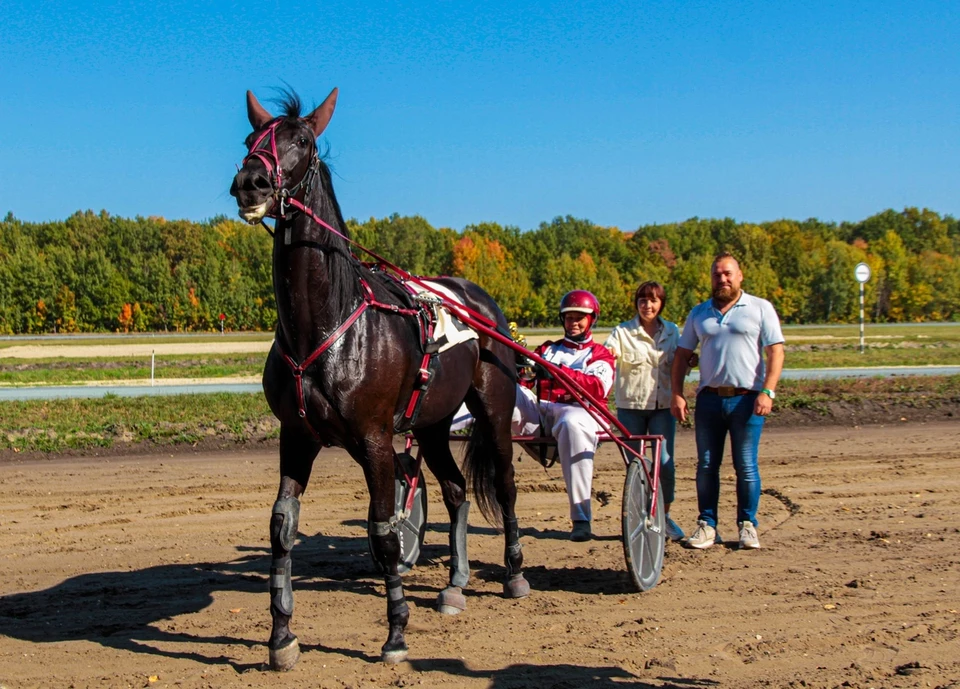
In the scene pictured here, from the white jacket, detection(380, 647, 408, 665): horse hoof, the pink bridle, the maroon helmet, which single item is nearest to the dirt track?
detection(380, 647, 408, 665): horse hoof

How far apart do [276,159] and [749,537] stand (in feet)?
13.7

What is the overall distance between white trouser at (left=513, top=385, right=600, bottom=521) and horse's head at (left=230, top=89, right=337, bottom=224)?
2850 mm

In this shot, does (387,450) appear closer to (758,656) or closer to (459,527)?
(459,527)

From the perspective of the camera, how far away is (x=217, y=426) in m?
12.6

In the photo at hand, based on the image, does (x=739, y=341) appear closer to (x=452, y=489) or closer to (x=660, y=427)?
(x=660, y=427)

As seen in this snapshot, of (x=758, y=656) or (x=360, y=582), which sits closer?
(x=758, y=656)

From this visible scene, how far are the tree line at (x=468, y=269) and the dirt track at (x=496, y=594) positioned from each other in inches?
1530

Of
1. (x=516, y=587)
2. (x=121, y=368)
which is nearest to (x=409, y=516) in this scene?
(x=516, y=587)

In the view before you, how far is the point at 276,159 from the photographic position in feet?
14.1

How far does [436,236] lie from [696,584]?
180ft

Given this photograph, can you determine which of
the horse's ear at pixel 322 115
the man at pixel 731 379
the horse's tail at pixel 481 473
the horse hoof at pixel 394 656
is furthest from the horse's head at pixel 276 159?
the man at pixel 731 379

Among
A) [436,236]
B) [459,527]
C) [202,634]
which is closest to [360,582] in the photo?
[459,527]

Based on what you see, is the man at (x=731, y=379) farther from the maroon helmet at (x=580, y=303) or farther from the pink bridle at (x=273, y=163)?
the pink bridle at (x=273, y=163)

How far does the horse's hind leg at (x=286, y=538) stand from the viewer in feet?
14.9
